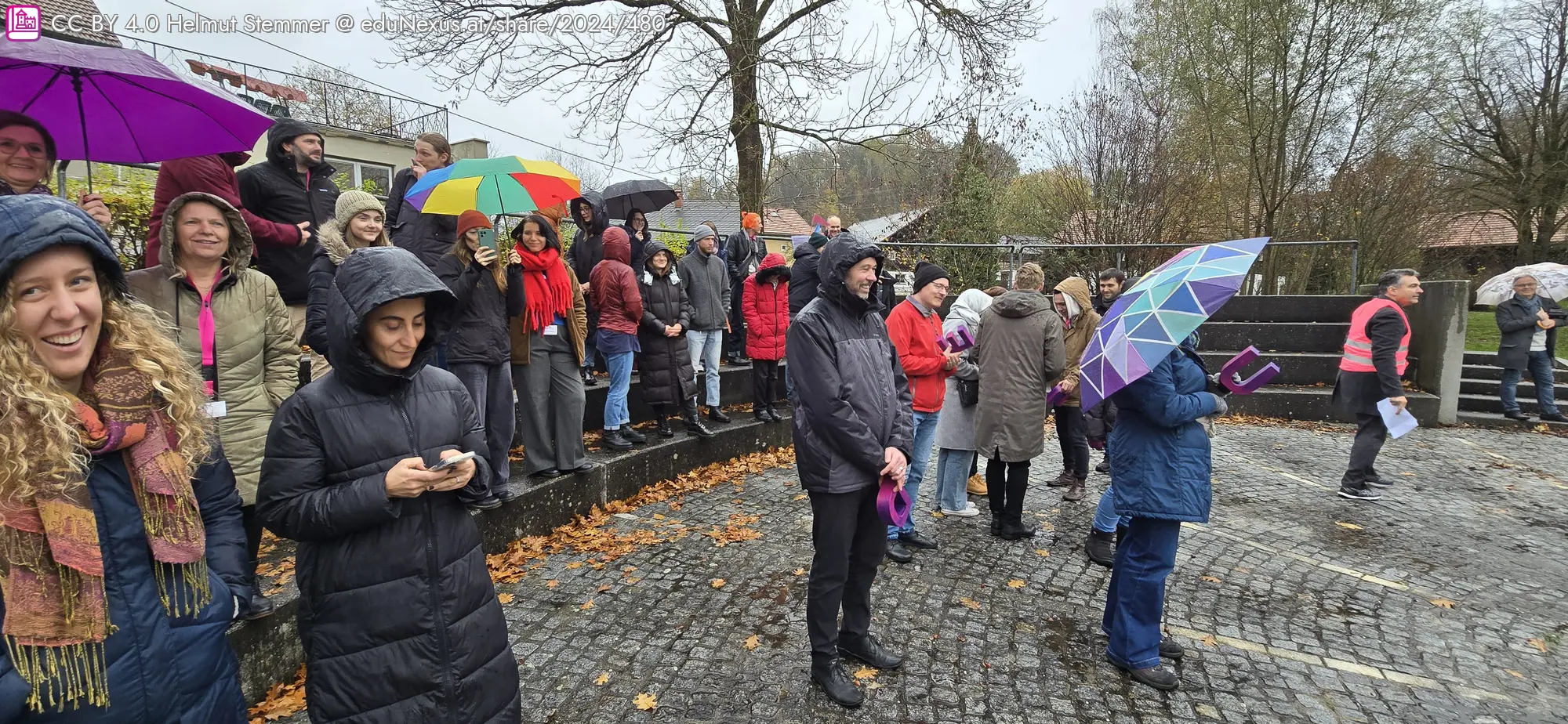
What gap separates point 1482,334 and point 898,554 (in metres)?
20.5

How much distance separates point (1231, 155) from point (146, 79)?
19605 mm

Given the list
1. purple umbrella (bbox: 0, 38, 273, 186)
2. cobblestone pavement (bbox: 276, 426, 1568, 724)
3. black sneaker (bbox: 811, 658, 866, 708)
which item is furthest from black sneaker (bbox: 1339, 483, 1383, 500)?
purple umbrella (bbox: 0, 38, 273, 186)

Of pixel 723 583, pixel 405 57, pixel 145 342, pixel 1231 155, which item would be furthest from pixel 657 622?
pixel 1231 155

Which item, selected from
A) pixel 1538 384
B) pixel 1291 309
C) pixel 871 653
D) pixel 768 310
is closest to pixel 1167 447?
pixel 871 653

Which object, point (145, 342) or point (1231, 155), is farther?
point (1231, 155)

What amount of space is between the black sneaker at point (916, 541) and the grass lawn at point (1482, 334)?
50.3 feet

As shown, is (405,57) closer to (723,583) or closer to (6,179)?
(6,179)

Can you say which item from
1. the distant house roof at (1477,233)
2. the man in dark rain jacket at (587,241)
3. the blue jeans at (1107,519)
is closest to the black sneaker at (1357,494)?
the blue jeans at (1107,519)

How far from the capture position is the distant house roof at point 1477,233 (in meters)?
20.5

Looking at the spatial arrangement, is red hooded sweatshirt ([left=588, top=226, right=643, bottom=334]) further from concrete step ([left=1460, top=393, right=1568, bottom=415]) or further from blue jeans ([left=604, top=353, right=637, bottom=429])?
concrete step ([left=1460, top=393, right=1568, bottom=415])

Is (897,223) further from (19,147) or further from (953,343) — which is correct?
(19,147)

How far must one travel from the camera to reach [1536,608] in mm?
4457

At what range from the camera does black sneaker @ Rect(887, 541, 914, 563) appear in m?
5.02

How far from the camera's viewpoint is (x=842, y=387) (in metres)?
3.30
